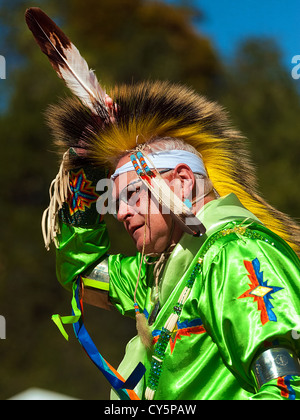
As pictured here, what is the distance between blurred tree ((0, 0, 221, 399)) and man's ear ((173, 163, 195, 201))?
5459 mm

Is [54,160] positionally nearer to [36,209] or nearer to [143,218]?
[36,209]

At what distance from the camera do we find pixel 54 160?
881cm

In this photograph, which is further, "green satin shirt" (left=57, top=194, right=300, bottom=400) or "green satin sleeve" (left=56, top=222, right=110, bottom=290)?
"green satin sleeve" (left=56, top=222, right=110, bottom=290)

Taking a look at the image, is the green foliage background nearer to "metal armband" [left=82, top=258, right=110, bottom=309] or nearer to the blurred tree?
the blurred tree

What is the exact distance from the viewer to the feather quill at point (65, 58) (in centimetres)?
243

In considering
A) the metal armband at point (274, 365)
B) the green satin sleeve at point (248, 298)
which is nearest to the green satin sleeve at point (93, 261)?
the green satin sleeve at point (248, 298)

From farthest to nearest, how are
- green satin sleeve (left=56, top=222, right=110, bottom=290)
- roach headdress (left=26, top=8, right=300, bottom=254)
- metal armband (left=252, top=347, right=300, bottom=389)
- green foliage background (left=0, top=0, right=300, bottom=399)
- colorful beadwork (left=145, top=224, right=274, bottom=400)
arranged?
green foliage background (left=0, top=0, right=300, bottom=399) < green satin sleeve (left=56, top=222, right=110, bottom=290) < roach headdress (left=26, top=8, right=300, bottom=254) < colorful beadwork (left=145, top=224, right=274, bottom=400) < metal armband (left=252, top=347, right=300, bottom=389)

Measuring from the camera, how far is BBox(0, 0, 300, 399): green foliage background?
810 centimetres

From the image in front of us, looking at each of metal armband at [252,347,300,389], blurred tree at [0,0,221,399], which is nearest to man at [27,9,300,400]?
metal armband at [252,347,300,389]

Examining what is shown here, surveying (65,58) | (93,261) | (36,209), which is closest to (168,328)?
(93,261)

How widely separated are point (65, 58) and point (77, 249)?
0.77 metres

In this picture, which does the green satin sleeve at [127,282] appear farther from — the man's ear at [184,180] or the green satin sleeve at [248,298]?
the green satin sleeve at [248,298]

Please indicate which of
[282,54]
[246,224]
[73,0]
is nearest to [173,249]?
[246,224]

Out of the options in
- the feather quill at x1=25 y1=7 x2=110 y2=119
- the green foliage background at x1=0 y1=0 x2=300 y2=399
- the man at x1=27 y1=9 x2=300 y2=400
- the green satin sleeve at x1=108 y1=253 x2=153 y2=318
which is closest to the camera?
the man at x1=27 y1=9 x2=300 y2=400
